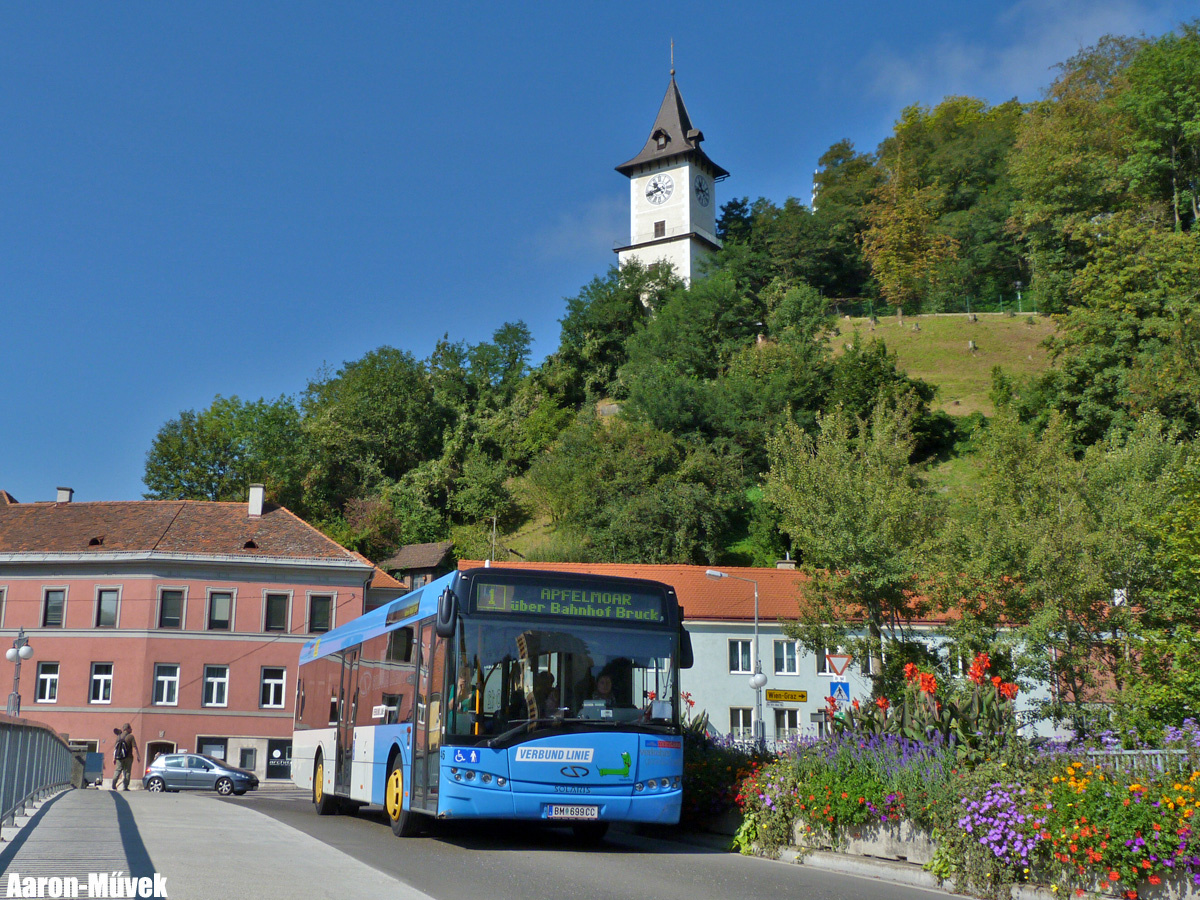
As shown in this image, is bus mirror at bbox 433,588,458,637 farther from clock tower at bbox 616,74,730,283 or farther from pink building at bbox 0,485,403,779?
clock tower at bbox 616,74,730,283

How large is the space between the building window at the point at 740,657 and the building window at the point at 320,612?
1701cm

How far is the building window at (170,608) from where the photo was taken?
45375 millimetres

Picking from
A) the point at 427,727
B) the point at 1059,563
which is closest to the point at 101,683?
the point at 1059,563

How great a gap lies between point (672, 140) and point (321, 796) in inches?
3222

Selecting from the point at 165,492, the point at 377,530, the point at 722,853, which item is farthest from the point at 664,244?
the point at 722,853

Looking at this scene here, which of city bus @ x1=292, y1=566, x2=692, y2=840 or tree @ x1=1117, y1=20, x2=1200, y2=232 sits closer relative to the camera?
city bus @ x1=292, y1=566, x2=692, y2=840

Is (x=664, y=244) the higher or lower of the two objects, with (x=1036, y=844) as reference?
higher

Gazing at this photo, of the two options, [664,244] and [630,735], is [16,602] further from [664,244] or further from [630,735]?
[664,244]

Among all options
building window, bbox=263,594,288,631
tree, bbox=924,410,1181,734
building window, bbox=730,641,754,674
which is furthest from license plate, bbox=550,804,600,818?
building window, bbox=263,594,288,631

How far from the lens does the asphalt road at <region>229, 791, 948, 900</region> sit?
30.0 feet

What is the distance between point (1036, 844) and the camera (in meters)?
8.98

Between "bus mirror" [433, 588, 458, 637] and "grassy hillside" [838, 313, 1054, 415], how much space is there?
203 feet

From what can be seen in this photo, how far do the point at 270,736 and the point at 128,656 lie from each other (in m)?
6.52

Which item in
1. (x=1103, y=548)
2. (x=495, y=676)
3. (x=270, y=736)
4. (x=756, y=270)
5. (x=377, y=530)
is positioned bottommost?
(x=270, y=736)
